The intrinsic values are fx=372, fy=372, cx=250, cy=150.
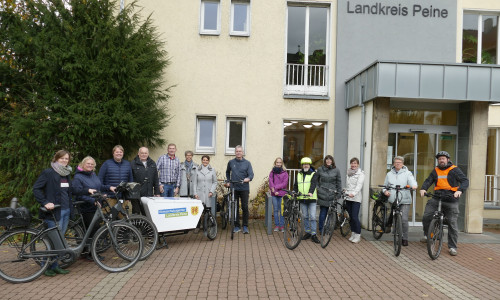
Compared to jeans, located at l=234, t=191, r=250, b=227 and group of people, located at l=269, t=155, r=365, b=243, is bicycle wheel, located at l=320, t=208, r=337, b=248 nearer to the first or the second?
group of people, located at l=269, t=155, r=365, b=243

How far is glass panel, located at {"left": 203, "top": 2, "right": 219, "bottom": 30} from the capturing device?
35.2 feet

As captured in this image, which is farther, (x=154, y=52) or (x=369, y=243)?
(x=154, y=52)

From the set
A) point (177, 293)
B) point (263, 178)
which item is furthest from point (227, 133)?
point (177, 293)

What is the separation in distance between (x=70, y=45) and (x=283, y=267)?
21.4 ft

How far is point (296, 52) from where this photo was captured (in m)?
10.9

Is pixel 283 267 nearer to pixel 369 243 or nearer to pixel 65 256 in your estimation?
pixel 369 243

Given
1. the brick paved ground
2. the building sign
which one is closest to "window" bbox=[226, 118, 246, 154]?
the brick paved ground

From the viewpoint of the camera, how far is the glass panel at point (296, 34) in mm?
10906

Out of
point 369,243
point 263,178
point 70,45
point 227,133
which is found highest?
point 70,45

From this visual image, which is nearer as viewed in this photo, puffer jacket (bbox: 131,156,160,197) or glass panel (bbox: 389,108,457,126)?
puffer jacket (bbox: 131,156,160,197)

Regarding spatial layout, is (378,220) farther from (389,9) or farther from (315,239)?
(389,9)

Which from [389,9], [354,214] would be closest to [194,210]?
[354,214]

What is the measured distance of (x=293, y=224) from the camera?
724 centimetres

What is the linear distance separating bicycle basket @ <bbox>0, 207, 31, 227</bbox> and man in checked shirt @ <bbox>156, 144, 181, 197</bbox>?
3236 millimetres
